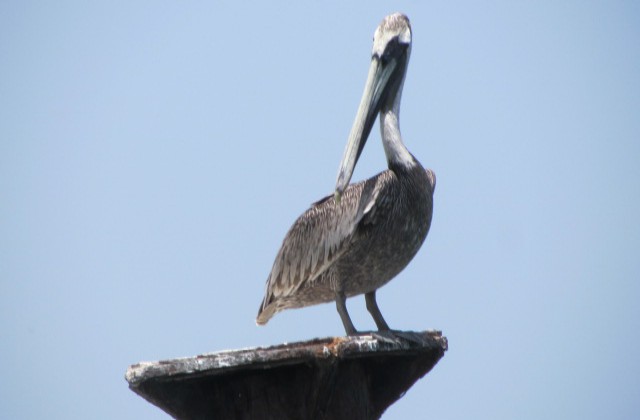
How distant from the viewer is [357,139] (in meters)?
8.86

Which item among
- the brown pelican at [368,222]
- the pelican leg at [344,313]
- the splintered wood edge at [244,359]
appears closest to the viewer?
the splintered wood edge at [244,359]

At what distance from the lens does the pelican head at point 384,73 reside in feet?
29.6

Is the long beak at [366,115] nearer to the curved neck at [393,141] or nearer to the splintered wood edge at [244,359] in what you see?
the curved neck at [393,141]

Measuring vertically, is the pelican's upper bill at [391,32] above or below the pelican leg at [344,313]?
above

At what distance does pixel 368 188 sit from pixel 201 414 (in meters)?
2.71

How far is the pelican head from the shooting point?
29.6 feet

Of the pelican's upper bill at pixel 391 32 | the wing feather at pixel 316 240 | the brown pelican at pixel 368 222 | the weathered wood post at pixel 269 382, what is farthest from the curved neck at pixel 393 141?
the weathered wood post at pixel 269 382

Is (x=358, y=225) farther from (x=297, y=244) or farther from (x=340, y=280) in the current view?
(x=297, y=244)

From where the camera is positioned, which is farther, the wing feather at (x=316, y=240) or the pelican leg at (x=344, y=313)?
the wing feather at (x=316, y=240)

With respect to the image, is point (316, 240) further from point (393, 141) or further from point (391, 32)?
point (391, 32)

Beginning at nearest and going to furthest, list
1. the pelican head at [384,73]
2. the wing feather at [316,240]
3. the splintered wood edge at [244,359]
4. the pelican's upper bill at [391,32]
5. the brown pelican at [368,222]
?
1. the splintered wood edge at [244,359]
2. the brown pelican at [368,222]
3. the wing feather at [316,240]
4. the pelican head at [384,73]
5. the pelican's upper bill at [391,32]

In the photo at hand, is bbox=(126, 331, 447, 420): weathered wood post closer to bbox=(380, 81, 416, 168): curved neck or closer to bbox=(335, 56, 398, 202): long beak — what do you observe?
bbox=(335, 56, 398, 202): long beak

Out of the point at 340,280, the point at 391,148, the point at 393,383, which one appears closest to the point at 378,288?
the point at 340,280

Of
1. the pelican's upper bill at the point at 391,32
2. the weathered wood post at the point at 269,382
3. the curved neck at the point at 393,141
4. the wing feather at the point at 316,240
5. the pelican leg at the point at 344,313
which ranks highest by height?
the pelican's upper bill at the point at 391,32
